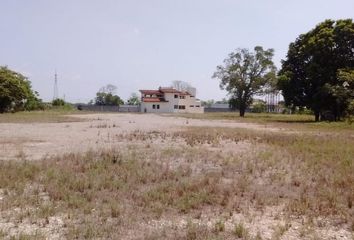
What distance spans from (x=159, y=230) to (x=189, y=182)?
3224 millimetres

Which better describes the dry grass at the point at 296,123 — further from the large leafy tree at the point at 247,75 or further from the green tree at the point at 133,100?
the green tree at the point at 133,100

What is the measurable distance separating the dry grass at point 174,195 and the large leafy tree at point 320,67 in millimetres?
33232

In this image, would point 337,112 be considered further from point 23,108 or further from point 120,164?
point 23,108

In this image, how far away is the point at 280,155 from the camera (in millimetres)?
14742

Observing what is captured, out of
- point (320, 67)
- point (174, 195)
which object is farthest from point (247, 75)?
point (174, 195)

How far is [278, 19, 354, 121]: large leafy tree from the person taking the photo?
44.8 meters

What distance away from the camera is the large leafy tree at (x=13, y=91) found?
6444cm

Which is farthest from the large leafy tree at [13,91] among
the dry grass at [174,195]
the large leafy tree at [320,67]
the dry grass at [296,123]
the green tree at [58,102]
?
the dry grass at [174,195]

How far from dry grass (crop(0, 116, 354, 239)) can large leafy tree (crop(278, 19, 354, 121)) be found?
3323 centimetres

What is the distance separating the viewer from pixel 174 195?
8031 millimetres

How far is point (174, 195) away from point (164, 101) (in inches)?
3490

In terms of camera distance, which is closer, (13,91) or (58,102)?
(13,91)

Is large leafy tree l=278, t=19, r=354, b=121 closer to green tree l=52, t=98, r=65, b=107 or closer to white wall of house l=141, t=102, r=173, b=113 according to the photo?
white wall of house l=141, t=102, r=173, b=113

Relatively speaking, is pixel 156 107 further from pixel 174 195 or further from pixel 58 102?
pixel 174 195
